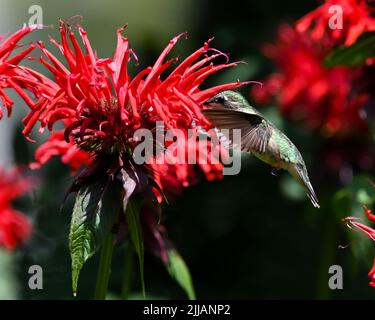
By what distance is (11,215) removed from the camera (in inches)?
89.4

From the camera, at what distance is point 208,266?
2.61 m

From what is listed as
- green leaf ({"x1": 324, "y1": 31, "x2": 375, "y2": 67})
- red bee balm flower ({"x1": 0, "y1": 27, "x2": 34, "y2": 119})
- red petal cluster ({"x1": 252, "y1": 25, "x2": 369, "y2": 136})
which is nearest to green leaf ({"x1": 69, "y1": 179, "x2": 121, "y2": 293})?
red bee balm flower ({"x1": 0, "y1": 27, "x2": 34, "y2": 119})

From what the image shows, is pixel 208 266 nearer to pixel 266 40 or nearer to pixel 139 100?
pixel 266 40

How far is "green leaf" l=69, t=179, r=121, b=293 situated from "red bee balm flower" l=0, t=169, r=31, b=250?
0.96 metres

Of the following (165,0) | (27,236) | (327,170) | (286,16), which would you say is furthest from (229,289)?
(165,0)

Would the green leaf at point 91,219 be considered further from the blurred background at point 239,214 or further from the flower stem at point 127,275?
the blurred background at point 239,214

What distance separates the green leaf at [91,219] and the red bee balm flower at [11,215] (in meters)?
0.96

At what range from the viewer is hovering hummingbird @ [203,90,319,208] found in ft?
4.51

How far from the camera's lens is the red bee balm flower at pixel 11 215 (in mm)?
2199

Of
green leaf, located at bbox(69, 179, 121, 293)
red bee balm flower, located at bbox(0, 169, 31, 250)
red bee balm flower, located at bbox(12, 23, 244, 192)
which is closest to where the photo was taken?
green leaf, located at bbox(69, 179, 121, 293)

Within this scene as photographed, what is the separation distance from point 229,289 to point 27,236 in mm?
661

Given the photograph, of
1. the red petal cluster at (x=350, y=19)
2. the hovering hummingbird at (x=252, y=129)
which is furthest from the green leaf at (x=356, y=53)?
the hovering hummingbird at (x=252, y=129)

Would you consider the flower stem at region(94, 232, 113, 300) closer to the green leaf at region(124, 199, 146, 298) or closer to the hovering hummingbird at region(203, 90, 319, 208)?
the green leaf at region(124, 199, 146, 298)

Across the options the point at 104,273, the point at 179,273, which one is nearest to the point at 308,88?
the point at 179,273
